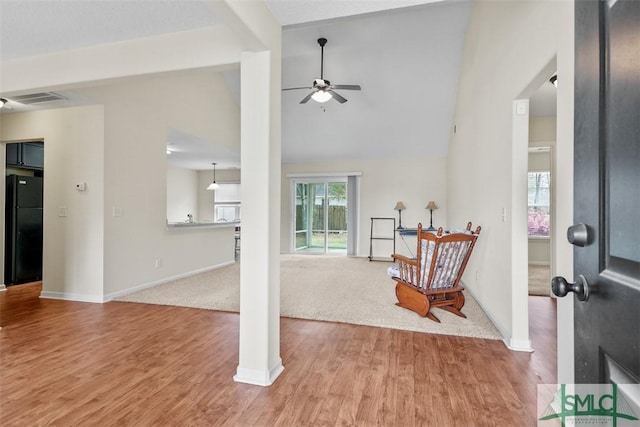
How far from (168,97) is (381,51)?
334 centimetres

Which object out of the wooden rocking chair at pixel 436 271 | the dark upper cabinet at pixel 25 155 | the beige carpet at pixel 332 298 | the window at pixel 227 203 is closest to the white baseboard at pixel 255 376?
the beige carpet at pixel 332 298

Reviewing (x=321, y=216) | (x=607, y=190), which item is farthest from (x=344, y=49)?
(x=607, y=190)

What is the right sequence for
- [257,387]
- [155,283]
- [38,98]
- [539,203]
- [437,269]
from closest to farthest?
[257,387] → [437,269] → [38,98] → [155,283] → [539,203]

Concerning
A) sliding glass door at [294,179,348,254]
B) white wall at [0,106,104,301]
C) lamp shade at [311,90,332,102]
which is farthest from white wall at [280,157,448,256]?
white wall at [0,106,104,301]

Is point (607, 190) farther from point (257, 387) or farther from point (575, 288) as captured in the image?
point (257, 387)

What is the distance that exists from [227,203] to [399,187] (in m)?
4.88

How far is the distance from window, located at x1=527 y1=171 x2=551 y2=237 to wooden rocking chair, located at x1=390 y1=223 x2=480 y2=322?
3.89m

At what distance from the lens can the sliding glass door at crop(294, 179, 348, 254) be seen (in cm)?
815

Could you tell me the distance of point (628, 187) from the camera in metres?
0.59

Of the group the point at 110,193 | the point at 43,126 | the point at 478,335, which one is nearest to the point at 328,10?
the point at 478,335

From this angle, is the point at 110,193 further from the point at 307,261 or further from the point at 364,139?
the point at 364,139

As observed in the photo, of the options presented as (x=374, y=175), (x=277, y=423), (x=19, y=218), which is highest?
(x=374, y=175)

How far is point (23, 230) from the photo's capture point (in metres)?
4.57

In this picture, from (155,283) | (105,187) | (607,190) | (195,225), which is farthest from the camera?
(195,225)
